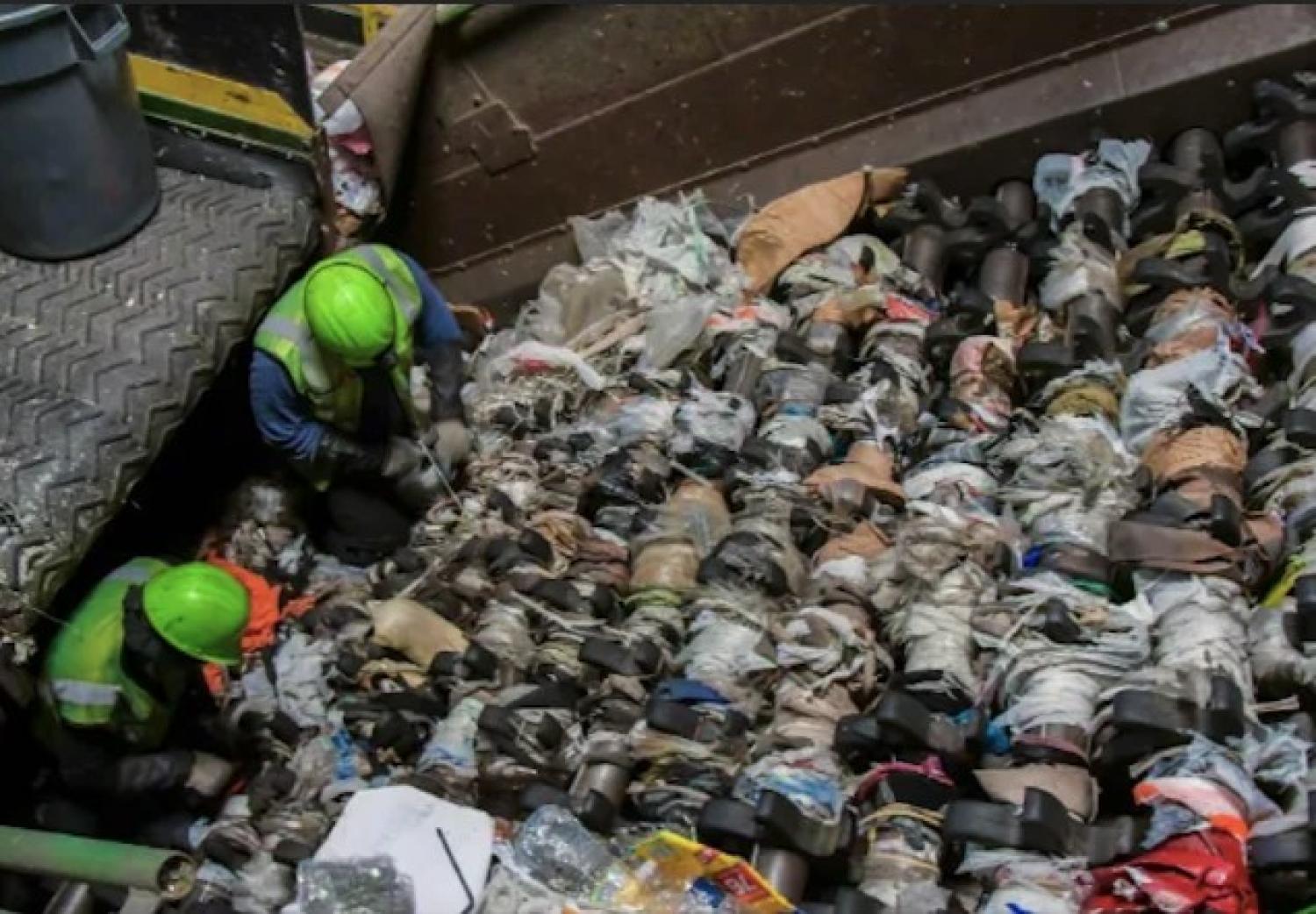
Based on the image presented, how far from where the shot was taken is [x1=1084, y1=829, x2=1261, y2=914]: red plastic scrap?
3.15m

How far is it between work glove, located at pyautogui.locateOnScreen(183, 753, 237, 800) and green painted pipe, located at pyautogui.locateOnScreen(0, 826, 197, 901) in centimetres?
98

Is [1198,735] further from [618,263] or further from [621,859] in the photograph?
[618,263]

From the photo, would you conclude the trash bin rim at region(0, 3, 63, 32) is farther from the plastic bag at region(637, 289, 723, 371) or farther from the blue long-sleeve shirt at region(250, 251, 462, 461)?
the plastic bag at region(637, 289, 723, 371)

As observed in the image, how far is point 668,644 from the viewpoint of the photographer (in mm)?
4113

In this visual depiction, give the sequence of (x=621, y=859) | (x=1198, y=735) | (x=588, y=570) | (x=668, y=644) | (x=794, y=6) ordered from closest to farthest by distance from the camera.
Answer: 1. (x=1198, y=735)
2. (x=621, y=859)
3. (x=668, y=644)
4. (x=588, y=570)
5. (x=794, y=6)

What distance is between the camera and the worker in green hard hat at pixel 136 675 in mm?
4672

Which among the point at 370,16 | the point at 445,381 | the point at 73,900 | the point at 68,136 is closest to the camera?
the point at 73,900

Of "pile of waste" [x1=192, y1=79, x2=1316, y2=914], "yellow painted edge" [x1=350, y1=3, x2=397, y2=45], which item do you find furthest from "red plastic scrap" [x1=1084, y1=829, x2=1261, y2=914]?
"yellow painted edge" [x1=350, y1=3, x2=397, y2=45]

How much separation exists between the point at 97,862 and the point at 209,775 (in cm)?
120

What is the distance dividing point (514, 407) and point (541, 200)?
0.95 meters

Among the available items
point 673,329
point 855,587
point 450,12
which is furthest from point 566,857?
point 450,12

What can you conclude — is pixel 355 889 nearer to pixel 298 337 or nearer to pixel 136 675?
pixel 136 675

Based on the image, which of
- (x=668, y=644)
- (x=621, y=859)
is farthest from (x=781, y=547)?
Answer: (x=621, y=859)

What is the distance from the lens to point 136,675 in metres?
4.83
